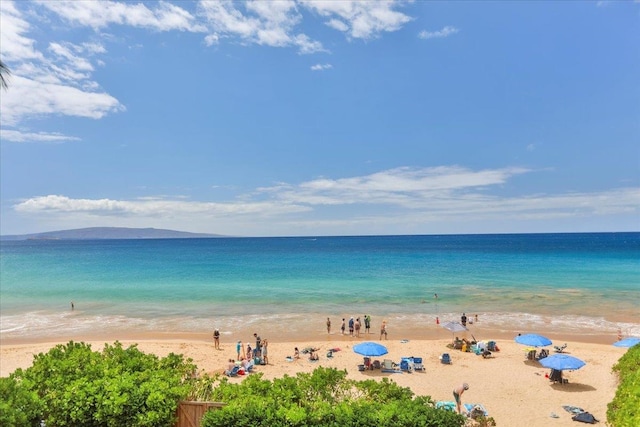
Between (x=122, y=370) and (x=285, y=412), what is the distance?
14.3 ft

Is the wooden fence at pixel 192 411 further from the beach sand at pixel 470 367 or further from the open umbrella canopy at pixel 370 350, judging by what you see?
the open umbrella canopy at pixel 370 350

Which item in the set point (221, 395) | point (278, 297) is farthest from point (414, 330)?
point (221, 395)

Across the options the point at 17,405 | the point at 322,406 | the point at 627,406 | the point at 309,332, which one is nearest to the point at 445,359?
the point at 309,332

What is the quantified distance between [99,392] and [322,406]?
479cm

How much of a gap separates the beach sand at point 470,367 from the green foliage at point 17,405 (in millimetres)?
10175

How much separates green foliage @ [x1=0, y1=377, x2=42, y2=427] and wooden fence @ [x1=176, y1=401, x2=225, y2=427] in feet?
9.20

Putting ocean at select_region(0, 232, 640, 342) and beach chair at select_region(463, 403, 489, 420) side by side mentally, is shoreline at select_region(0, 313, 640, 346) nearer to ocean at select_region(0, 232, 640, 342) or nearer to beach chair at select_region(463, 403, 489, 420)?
ocean at select_region(0, 232, 640, 342)

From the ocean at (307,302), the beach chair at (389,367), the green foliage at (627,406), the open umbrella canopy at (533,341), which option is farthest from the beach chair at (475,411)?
the ocean at (307,302)

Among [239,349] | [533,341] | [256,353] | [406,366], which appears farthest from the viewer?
[239,349]

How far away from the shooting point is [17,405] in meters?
7.73

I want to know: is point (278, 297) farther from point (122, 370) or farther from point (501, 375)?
point (122, 370)

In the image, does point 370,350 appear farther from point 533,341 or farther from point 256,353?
point 533,341

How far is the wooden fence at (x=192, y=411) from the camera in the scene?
29.2 feet

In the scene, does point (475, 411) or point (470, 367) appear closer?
point (475, 411)
